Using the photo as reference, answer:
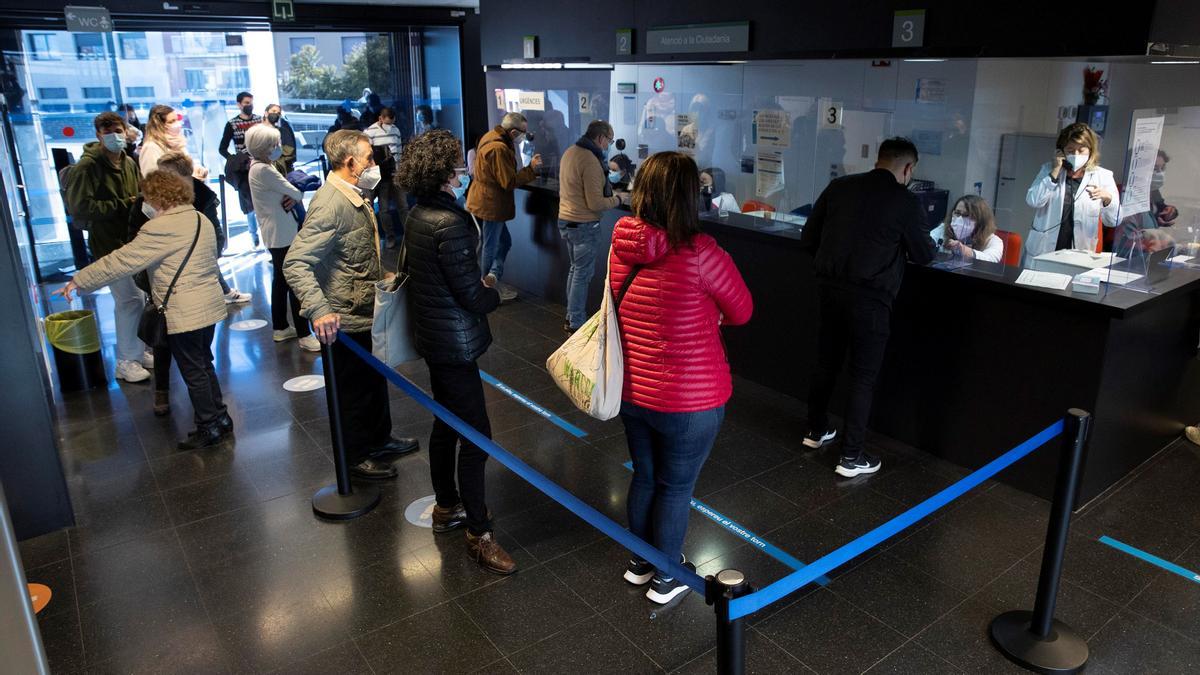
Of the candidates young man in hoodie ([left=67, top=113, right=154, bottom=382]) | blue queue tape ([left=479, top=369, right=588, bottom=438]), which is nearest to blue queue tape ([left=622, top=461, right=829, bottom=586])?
blue queue tape ([left=479, top=369, right=588, bottom=438])

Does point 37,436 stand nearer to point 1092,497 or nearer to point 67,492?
point 67,492

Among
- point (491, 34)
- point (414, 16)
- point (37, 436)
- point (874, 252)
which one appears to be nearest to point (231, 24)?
point (414, 16)

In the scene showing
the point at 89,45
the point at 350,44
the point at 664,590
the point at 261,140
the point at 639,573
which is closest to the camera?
the point at 664,590

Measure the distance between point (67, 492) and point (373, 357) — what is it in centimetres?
152

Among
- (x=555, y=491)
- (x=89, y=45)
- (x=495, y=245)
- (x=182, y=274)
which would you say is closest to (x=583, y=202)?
(x=495, y=245)

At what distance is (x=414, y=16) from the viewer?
403 inches

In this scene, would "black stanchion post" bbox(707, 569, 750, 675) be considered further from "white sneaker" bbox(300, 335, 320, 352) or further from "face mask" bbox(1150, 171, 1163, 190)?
"white sneaker" bbox(300, 335, 320, 352)

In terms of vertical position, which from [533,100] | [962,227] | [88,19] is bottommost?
[962,227]

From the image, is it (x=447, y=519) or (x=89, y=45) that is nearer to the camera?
(x=447, y=519)

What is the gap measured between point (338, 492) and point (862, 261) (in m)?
2.73

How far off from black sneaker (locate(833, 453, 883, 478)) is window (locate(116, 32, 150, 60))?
28.2ft

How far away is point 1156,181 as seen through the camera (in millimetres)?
4070

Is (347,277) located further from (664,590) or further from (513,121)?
(513,121)

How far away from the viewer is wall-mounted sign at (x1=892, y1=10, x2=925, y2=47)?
4326mm
